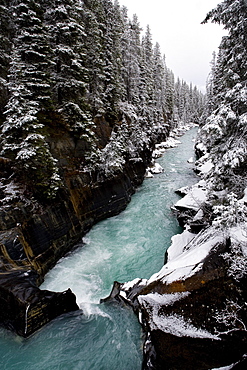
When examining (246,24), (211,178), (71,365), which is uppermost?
(246,24)

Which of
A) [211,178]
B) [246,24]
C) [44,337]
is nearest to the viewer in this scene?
[44,337]

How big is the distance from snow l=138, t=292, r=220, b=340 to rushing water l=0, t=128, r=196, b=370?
2318 millimetres

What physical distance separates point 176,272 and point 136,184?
Result: 1638 centimetres

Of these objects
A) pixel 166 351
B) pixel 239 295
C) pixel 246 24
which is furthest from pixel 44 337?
pixel 246 24

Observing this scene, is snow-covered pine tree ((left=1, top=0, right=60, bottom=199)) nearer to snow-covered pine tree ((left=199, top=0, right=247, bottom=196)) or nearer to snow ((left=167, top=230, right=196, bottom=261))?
snow ((left=167, top=230, right=196, bottom=261))

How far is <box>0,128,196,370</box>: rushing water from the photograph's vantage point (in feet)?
19.2

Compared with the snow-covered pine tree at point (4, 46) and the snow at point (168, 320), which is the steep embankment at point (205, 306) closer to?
the snow at point (168, 320)

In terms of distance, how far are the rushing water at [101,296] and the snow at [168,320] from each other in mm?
2318

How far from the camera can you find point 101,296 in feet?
27.2

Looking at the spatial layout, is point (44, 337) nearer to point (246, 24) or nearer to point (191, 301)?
point (191, 301)

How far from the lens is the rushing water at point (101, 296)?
230 inches

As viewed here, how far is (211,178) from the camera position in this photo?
825cm

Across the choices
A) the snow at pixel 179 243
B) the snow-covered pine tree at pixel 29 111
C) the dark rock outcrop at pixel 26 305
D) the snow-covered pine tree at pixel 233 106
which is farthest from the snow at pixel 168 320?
the snow-covered pine tree at pixel 29 111

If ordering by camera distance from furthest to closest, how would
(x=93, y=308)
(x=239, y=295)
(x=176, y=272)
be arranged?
1. (x=93, y=308)
2. (x=176, y=272)
3. (x=239, y=295)
